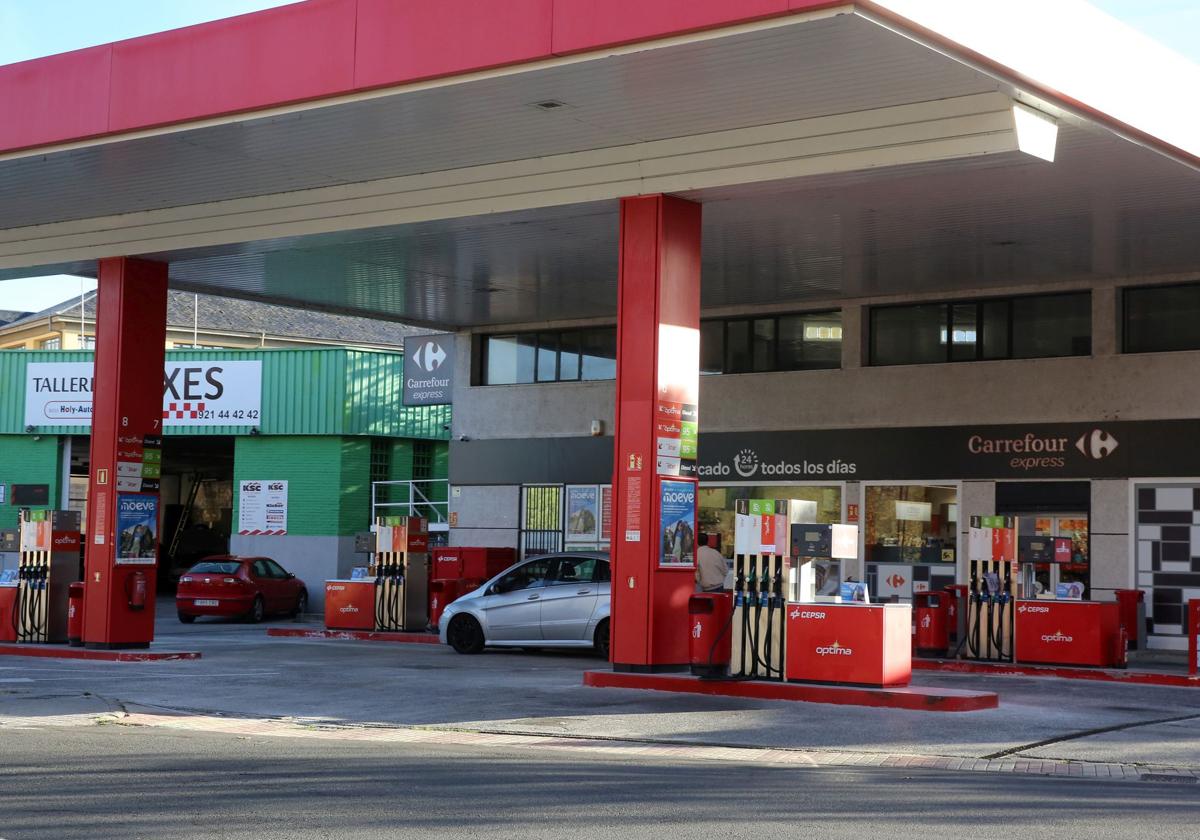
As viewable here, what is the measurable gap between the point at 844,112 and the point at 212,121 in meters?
6.22

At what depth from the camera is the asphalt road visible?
7.72 m

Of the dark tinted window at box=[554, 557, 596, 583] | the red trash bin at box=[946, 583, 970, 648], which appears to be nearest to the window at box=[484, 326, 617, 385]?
the dark tinted window at box=[554, 557, 596, 583]

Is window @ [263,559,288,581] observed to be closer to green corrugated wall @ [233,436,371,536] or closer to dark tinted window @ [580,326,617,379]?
green corrugated wall @ [233,436,371,536]

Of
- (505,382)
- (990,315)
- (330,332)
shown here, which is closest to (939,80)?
(990,315)

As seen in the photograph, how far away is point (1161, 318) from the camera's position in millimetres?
21531

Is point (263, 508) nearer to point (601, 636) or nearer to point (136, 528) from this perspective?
point (136, 528)

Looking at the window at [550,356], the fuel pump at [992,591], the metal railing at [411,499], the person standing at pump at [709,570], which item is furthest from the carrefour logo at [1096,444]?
the metal railing at [411,499]

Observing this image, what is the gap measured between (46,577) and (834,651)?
11556mm

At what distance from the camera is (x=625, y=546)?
52.6 feet

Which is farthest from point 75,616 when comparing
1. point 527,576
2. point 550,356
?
point 550,356

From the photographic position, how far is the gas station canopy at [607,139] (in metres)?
13.3

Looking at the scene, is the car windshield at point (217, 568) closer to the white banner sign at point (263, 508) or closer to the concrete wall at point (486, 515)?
the white banner sign at point (263, 508)

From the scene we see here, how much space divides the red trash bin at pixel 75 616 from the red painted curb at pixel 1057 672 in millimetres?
10798

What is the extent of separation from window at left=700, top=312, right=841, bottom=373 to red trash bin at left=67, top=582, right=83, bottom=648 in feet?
34.8
